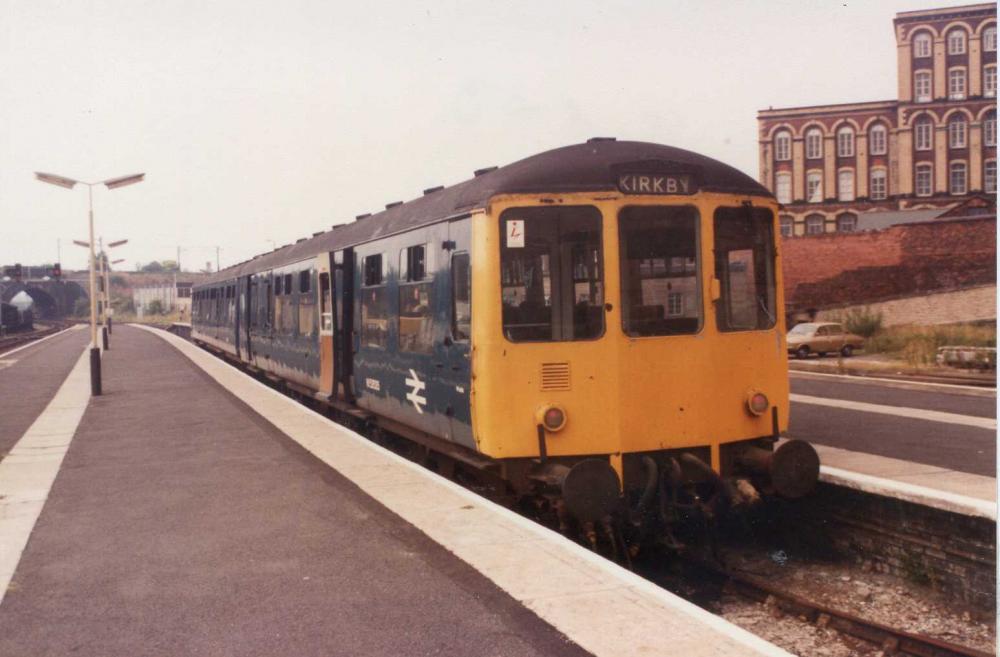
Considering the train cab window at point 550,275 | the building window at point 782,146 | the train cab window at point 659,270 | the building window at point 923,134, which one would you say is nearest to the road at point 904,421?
the train cab window at point 659,270

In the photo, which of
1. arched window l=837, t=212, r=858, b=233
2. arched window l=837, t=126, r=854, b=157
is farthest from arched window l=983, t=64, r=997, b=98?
arched window l=837, t=212, r=858, b=233

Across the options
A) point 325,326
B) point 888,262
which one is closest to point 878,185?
point 888,262

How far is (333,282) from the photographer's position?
12.2 meters

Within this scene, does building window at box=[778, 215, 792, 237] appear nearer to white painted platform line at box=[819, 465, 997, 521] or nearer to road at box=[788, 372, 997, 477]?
road at box=[788, 372, 997, 477]

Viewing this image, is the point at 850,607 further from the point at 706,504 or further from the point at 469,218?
the point at 469,218

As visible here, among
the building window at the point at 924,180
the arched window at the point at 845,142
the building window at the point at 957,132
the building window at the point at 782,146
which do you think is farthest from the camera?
the building window at the point at 782,146

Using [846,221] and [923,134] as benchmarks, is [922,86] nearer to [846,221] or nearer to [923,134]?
[923,134]

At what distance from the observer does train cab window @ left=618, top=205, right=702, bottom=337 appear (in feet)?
23.9

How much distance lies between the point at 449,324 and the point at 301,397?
1051cm

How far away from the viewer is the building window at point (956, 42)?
5047 cm

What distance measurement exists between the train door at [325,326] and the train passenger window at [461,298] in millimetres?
4599

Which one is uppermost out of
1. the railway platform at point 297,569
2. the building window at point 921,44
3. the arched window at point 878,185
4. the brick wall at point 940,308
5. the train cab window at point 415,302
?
the building window at point 921,44

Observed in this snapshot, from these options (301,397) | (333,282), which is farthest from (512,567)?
(301,397)

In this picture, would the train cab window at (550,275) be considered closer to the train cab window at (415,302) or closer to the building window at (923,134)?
the train cab window at (415,302)
